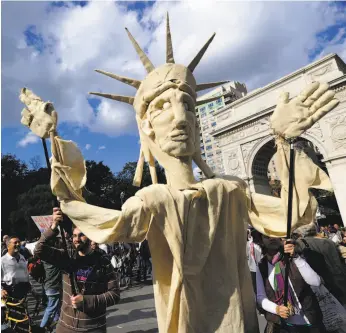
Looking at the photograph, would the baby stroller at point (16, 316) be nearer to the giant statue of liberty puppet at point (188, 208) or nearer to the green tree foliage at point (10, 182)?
the giant statue of liberty puppet at point (188, 208)

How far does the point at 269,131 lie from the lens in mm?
18422

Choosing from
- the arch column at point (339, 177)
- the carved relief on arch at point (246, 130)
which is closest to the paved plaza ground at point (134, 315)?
the arch column at point (339, 177)

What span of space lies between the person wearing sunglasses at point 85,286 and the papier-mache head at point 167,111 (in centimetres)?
100

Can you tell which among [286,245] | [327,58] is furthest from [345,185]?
[286,245]

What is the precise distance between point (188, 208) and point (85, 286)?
54.9 inches

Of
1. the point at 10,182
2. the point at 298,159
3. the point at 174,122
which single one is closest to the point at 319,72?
the point at 298,159

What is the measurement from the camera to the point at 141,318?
17.7ft

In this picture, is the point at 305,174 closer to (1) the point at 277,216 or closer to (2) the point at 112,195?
(1) the point at 277,216

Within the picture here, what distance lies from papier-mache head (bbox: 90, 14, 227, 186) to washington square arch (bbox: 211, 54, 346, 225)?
44.0 ft

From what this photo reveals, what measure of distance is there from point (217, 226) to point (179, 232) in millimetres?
266

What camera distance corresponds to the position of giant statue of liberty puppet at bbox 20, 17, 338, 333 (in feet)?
5.59

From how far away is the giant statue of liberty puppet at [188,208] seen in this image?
1704 millimetres

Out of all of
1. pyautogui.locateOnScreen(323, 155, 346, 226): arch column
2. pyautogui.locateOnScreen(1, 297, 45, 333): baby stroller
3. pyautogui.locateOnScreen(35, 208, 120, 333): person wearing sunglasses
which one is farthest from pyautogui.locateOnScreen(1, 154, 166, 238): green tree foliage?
pyautogui.locateOnScreen(35, 208, 120, 333): person wearing sunglasses

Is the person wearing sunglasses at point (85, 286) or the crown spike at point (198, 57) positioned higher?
the crown spike at point (198, 57)
